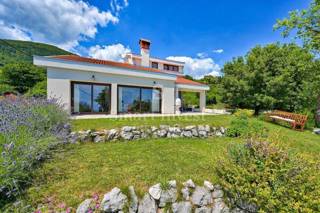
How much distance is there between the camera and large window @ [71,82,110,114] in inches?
434

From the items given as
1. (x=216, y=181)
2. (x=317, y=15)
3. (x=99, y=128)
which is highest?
(x=317, y=15)

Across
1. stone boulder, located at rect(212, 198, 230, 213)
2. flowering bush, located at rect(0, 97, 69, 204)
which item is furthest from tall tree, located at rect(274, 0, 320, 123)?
flowering bush, located at rect(0, 97, 69, 204)

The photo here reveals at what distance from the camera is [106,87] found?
12.0 meters

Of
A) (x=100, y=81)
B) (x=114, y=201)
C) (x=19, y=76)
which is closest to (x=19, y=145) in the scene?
(x=114, y=201)

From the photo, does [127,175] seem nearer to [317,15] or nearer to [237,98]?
[317,15]

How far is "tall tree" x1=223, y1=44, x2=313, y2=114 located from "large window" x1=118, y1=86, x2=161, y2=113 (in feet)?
34.0

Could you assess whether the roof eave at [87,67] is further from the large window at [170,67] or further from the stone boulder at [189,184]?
the large window at [170,67]

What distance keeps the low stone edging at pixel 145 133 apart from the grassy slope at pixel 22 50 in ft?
143

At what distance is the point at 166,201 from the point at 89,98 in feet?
34.6

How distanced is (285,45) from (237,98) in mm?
9505

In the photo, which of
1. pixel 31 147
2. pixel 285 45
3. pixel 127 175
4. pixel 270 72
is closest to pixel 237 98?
pixel 270 72

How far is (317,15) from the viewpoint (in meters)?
9.59

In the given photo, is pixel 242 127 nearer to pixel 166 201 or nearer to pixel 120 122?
pixel 166 201

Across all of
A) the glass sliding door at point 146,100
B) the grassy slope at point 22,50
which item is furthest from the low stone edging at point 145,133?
the grassy slope at point 22,50
